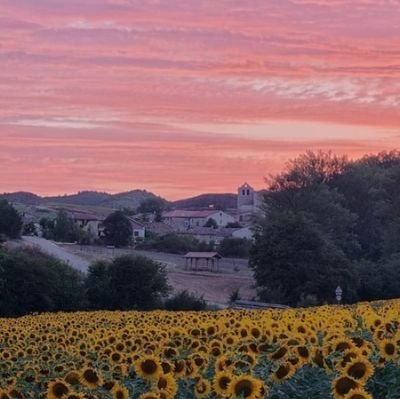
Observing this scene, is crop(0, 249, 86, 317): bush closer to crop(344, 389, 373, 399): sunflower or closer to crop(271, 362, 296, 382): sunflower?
crop(271, 362, 296, 382): sunflower

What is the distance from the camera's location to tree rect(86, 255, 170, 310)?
4128 cm

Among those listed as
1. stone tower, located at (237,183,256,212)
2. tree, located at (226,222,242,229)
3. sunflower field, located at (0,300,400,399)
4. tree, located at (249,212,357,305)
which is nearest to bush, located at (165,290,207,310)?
tree, located at (249,212,357,305)

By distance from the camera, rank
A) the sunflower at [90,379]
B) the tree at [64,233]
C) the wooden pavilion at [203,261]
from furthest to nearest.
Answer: the tree at [64,233]
the wooden pavilion at [203,261]
the sunflower at [90,379]

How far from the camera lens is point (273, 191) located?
72.1 metres

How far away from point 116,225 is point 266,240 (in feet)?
157

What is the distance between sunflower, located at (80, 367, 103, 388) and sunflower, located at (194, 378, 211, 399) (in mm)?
626

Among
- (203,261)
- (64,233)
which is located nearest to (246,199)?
(64,233)

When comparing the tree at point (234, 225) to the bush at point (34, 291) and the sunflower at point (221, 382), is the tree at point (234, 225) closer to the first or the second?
the bush at point (34, 291)

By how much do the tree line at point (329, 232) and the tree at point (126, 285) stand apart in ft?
19.2

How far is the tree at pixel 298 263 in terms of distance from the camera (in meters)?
49.0

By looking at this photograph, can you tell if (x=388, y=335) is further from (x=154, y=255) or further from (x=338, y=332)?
(x=154, y=255)

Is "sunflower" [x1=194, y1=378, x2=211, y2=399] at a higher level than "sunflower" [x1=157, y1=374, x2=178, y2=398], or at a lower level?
lower

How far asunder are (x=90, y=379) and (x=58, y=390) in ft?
1.76

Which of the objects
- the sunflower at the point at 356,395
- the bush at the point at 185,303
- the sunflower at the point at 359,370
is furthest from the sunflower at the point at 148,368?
the bush at the point at 185,303
